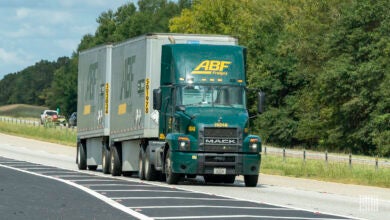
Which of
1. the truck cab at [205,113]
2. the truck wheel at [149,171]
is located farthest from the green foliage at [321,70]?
the truck cab at [205,113]

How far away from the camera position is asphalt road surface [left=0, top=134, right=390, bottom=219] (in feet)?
63.7

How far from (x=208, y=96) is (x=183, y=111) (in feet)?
2.75

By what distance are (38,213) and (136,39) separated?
700 inches

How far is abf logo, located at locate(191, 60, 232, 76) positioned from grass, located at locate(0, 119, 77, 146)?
167ft

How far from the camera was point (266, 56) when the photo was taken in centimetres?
9206

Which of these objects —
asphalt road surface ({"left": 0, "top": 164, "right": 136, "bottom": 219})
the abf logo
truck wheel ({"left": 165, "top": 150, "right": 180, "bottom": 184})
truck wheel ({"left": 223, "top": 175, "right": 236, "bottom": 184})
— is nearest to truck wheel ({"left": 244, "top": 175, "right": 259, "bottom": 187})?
truck wheel ({"left": 165, "top": 150, "right": 180, "bottom": 184})

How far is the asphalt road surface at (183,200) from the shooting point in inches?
764

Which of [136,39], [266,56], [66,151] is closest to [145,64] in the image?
[136,39]

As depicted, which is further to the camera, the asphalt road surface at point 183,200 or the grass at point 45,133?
the grass at point 45,133

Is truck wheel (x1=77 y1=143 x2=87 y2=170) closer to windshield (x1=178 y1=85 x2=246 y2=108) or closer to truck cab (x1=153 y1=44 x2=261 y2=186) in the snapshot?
truck cab (x1=153 y1=44 x2=261 y2=186)

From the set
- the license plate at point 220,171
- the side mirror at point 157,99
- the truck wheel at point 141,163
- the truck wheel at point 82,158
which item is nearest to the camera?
the license plate at point 220,171

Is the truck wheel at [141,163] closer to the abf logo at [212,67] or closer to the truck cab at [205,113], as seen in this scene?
the truck cab at [205,113]

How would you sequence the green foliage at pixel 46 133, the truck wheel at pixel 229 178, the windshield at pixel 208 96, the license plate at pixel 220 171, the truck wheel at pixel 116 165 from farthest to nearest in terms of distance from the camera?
the green foliage at pixel 46 133 < the truck wheel at pixel 116 165 < the truck wheel at pixel 229 178 < the windshield at pixel 208 96 < the license plate at pixel 220 171

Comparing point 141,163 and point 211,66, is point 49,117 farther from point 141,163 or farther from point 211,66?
point 211,66
